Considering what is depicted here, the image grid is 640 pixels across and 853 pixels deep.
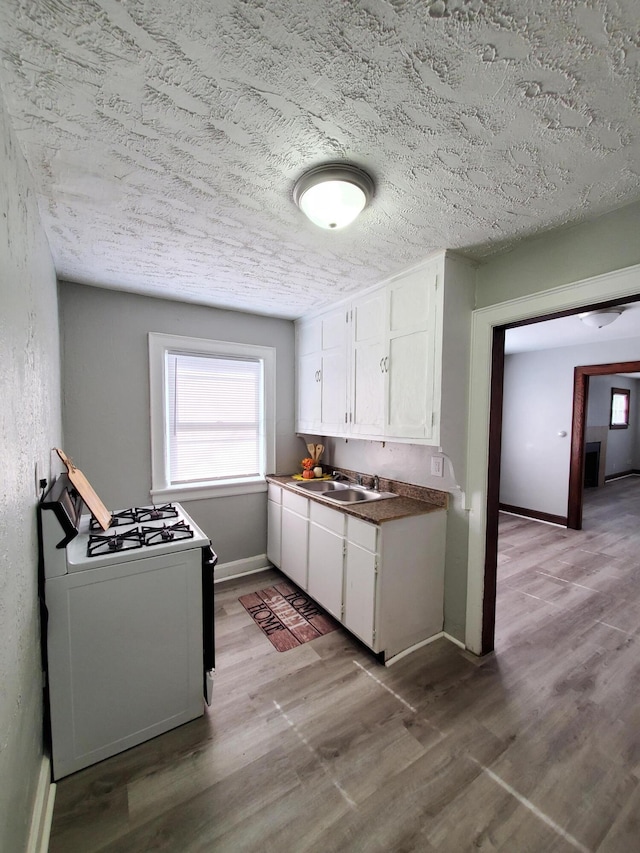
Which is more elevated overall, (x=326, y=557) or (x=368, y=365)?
(x=368, y=365)

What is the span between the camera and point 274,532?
3.21 meters

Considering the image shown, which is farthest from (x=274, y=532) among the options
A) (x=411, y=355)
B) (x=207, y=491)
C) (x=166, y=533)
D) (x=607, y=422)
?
(x=607, y=422)

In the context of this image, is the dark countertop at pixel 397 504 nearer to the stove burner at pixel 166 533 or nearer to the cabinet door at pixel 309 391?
the cabinet door at pixel 309 391

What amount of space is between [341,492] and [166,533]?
1531mm

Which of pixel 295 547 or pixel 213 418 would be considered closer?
pixel 295 547

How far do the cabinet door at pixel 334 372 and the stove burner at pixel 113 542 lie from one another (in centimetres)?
167

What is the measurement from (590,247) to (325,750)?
105 inches

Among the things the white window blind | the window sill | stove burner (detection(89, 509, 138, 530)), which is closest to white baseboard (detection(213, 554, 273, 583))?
the window sill

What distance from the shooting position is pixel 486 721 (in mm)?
1695

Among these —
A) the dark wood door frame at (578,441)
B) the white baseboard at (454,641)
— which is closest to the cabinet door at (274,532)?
the white baseboard at (454,641)

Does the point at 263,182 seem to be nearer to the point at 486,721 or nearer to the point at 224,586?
the point at 486,721

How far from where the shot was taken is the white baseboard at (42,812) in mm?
1131

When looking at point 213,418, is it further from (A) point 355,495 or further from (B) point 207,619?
(B) point 207,619

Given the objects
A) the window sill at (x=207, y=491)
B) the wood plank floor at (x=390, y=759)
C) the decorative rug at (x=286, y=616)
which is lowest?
the decorative rug at (x=286, y=616)
